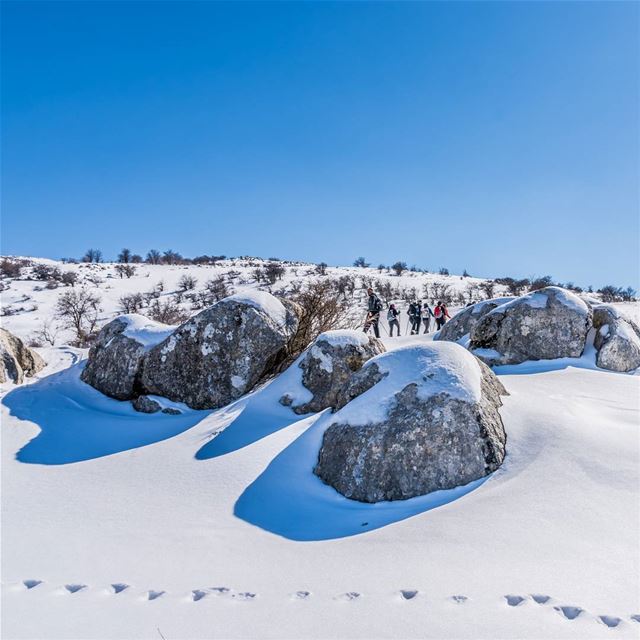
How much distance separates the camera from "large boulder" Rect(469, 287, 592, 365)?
29.0 ft

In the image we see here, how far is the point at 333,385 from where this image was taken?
6660 millimetres

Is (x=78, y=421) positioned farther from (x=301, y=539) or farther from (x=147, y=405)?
(x=301, y=539)

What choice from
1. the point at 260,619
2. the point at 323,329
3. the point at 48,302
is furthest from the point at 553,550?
the point at 48,302

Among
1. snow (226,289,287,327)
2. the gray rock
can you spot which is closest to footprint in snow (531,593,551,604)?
snow (226,289,287,327)

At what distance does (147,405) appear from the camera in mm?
6941

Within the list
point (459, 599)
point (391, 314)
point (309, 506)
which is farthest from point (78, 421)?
point (391, 314)

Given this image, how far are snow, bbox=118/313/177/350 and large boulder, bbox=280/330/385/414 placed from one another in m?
2.75

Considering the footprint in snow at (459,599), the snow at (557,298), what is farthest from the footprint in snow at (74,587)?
the snow at (557,298)

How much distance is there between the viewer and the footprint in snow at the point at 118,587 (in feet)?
8.63

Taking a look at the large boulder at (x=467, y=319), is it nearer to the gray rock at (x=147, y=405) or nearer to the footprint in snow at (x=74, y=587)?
the gray rock at (x=147, y=405)

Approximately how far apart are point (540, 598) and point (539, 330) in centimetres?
754

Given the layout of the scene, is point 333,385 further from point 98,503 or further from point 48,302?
point 48,302

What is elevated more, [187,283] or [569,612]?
[187,283]

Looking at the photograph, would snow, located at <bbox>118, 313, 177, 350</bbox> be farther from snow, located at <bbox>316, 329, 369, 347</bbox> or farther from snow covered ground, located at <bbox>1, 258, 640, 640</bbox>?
snow, located at <bbox>316, 329, 369, 347</bbox>
